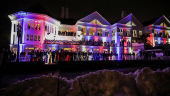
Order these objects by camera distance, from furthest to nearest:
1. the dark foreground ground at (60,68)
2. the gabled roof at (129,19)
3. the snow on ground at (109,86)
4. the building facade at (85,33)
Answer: the gabled roof at (129,19), the building facade at (85,33), the dark foreground ground at (60,68), the snow on ground at (109,86)

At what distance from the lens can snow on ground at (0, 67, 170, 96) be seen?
310cm

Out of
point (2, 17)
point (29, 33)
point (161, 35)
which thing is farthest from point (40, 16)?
point (161, 35)

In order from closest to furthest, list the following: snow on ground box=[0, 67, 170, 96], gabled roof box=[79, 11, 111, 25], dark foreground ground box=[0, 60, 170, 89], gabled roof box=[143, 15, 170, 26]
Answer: snow on ground box=[0, 67, 170, 96] < dark foreground ground box=[0, 60, 170, 89] < gabled roof box=[79, 11, 111, 25] < gabled roof box=[143, 15, 170, 26]

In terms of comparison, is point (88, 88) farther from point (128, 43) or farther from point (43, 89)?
point (128, 43)

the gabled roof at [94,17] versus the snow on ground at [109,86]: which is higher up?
the gabled roof at [94,17]

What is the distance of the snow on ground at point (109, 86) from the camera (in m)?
3.10

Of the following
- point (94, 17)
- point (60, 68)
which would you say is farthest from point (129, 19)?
point (60, 68)

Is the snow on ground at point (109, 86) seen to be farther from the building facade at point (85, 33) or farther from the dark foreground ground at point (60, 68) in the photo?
the building facade at point (85, 33)

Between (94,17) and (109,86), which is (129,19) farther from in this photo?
(109,86)

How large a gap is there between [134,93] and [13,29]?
32781mm

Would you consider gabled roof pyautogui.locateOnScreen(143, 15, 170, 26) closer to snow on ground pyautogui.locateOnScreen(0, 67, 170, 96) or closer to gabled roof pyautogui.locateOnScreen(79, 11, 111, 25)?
gabled roof pyautogui.locateOnScreen(79, 11, 111, 25)

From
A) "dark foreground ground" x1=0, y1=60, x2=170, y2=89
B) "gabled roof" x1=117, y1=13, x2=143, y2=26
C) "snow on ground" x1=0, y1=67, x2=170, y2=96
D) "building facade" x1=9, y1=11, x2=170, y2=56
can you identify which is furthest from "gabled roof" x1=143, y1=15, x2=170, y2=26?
"snow on ground" x1=0, y1=67, x2=170, y2=96

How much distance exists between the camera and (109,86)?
11.2ft

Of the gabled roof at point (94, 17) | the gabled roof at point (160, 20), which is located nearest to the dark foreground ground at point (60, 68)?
the gabled roof at point (94, 17)
